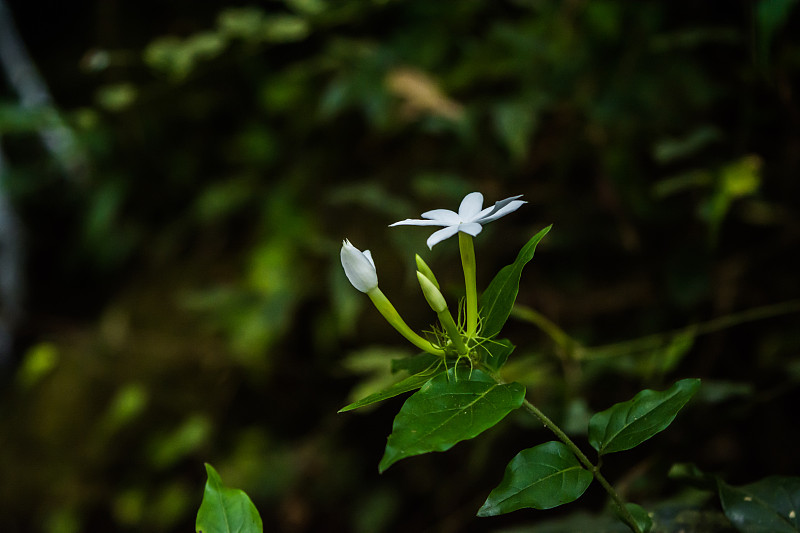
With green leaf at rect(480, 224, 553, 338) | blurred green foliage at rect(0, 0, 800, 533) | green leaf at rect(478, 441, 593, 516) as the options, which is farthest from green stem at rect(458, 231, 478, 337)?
blurred green foliage at rect(0, 0, 800, 533)

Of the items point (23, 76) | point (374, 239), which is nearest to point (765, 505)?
point (374, 239)

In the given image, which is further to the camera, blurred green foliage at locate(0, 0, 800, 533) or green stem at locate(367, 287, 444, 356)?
blurred green foliage at locate(0, 0, 800, 533)

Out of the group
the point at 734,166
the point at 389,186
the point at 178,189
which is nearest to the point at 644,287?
the point at 734,166

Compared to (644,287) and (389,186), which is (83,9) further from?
(644,287)

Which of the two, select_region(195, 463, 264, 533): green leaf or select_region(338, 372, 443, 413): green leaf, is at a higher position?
select_region(338, 372, 443, 413): green leaf

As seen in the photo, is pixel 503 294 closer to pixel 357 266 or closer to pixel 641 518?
pixel 357 266

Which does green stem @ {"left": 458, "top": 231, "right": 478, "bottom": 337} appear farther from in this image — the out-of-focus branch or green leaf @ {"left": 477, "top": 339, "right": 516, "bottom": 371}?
the out-of-focus branch

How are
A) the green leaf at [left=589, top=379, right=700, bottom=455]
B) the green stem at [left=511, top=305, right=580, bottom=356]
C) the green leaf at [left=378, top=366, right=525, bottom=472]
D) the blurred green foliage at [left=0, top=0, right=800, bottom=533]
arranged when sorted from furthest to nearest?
the blurred green foliage at [left=0, top=0, right=800, bottom=533], the green stem at [left=511, top=305, right=580, bottom=356], the green leaf at [left=589, top=379, right=700, bottom=455], the green leaf at [left=378, top=366, right=525, bottom=472]
